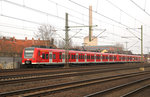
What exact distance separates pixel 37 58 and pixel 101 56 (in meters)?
19.5

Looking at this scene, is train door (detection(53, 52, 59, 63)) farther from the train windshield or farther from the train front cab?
the train windshield

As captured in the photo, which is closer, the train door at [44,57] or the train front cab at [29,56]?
the train front cab at [29,56]

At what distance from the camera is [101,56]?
133 ft

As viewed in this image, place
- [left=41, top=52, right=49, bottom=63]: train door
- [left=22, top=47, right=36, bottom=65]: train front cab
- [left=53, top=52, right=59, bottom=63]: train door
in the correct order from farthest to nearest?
1. [left=53, top=52, right=59, bottom=63]: train door
2. [left=41, top=52, right=49, bottom=63]: train door
3. [left=22, top=47, right=36, bottom=65]: train front cab

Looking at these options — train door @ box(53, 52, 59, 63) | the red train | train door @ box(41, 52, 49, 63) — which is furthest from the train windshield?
train door @ box(53, 52, 59, 63)

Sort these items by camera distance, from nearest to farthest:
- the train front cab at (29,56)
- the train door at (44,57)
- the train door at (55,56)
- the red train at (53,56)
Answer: the train front cab at (29,56)
the red train at (53,56)
the train door at (44,57)
the train door at (55,56)

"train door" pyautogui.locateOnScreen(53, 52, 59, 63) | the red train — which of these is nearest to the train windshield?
the red train

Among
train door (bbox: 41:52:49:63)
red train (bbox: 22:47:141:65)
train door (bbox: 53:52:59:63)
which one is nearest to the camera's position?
red train (bbox: 22:47:141:65)

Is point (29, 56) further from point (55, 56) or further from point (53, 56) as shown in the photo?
point (55, 56)

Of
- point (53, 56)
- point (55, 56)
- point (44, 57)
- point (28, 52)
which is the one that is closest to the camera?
point (28, 52)

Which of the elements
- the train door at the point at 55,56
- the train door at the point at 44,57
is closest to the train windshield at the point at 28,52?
the train door at the point at 44,57

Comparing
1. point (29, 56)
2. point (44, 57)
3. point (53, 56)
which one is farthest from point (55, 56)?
point (29, 56)

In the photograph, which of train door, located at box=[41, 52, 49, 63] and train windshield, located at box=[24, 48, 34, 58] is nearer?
train windshield, located at box=[24, 48, 34, 58]

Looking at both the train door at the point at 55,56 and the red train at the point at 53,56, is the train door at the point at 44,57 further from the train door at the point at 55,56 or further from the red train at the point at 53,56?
the train door at the point at 55,56
